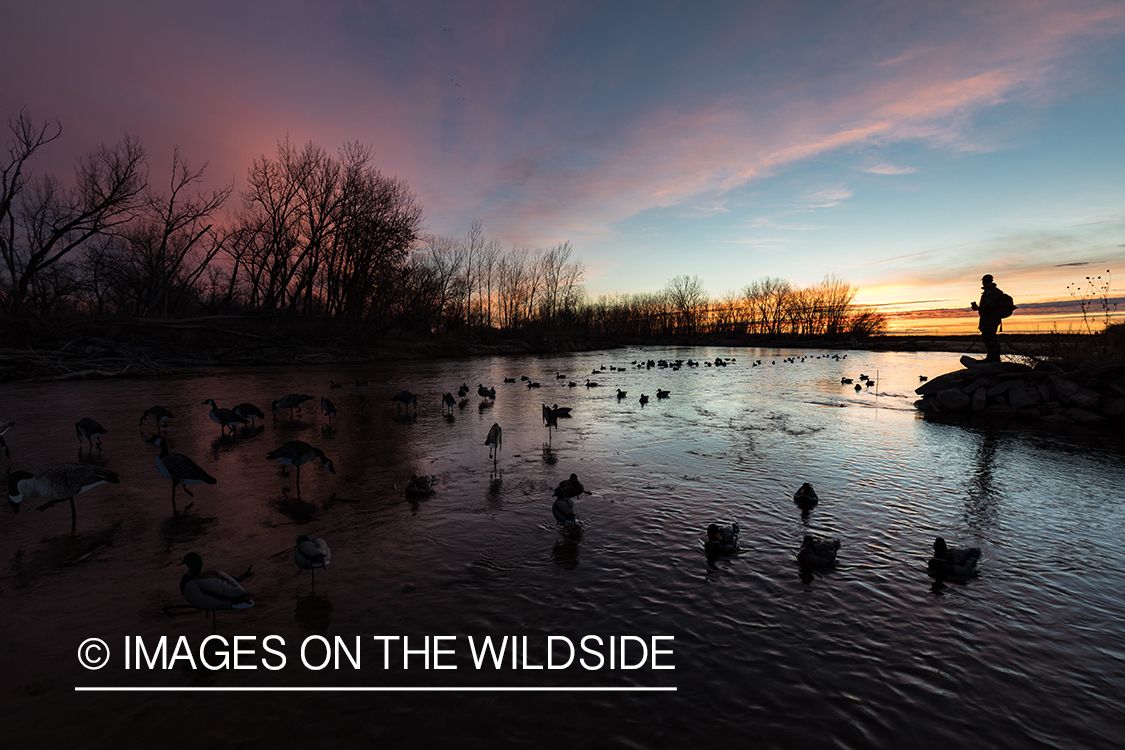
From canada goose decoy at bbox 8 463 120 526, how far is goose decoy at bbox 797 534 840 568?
9.89 m

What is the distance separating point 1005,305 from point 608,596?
70.7 ft

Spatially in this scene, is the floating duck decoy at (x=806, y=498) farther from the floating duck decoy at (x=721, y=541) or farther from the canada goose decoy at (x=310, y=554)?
the canada goose decoy at (x=310, y=554)

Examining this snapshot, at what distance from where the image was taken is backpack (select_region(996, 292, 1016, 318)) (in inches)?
698

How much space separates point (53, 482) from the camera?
22.3 feet

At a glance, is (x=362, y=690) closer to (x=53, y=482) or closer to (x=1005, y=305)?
(x=53, y=482)

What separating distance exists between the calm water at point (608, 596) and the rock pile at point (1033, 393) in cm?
527

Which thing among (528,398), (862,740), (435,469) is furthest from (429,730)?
(528,398)

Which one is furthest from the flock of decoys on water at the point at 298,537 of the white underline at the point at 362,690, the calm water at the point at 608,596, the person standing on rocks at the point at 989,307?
the person standing on rocks at the point at 989,307

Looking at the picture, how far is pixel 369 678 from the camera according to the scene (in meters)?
4.04

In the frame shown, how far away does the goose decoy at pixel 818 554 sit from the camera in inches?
235

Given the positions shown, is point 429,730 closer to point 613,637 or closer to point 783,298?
point 613,637

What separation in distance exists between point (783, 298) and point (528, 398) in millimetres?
122870

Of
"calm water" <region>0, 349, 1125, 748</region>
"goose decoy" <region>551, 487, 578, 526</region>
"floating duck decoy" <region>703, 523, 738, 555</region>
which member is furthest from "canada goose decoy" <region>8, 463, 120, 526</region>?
"floating duck decoy" <region>703, 523, 738, 555</region>

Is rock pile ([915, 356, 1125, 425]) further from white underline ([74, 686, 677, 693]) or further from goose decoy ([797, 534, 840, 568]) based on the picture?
white underline ([74, 686, 677, 693])
